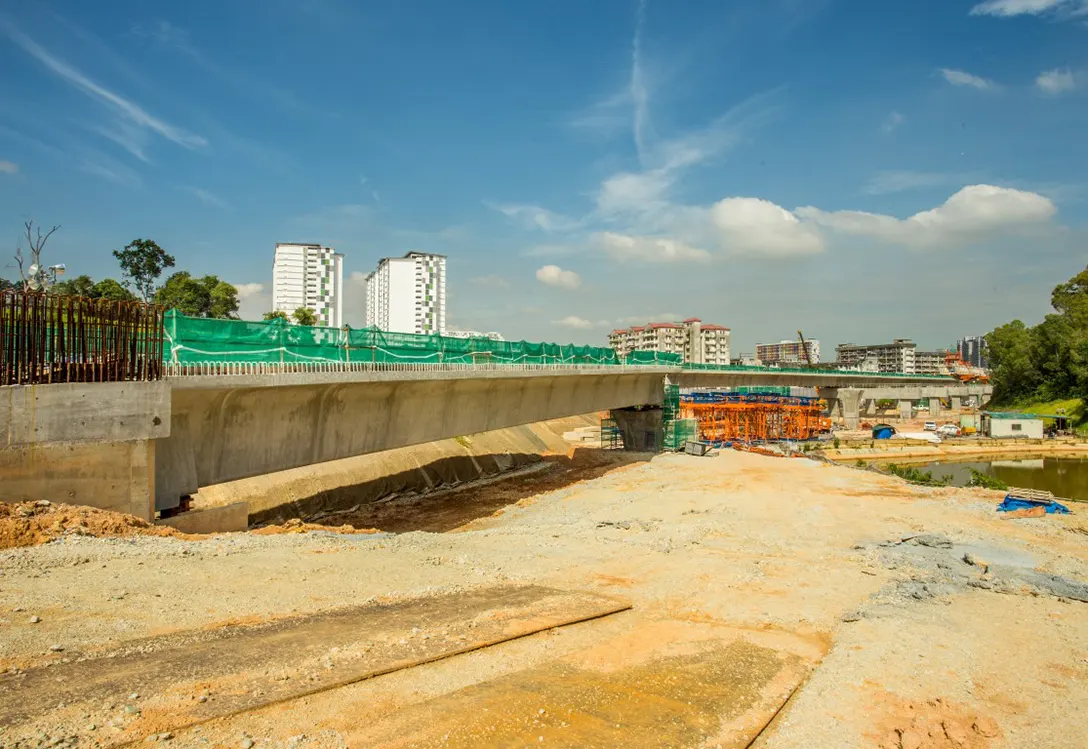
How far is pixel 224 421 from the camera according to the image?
15945 millimetres

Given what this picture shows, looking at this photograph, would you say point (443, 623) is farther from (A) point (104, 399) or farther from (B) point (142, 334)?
(B) point (142, 334)

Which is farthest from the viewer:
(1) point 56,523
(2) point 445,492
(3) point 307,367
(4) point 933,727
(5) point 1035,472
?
(5) point 1035,472

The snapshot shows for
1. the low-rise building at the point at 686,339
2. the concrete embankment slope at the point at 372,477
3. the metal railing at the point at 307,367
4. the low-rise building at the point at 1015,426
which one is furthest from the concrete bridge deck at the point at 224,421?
the low-rise building at the point at 686,339

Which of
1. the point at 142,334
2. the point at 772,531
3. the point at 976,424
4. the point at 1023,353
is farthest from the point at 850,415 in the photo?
the point at 142,334

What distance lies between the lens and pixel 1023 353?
93.1 m

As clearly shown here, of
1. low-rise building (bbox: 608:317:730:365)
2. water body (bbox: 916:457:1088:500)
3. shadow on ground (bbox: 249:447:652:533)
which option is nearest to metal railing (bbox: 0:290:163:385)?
shadow on ground (bbox: 249:447:652:533)

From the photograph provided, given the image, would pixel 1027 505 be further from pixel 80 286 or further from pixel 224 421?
pixel 80 286

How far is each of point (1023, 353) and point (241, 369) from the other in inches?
4430

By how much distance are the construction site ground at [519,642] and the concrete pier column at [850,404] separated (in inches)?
2500

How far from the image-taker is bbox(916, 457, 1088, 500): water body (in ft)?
134

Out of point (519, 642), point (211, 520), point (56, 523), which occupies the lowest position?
point (519, 642)

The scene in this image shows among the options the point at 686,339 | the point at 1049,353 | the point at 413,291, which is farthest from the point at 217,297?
the point at 686,339

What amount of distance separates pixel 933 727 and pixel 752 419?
49.1m

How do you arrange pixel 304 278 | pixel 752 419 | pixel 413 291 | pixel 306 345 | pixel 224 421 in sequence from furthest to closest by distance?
1. pixel 413 291
2. pixel 304 278
3. pixel 752 419
4. pixel 306 345
5. pixel 224 421
